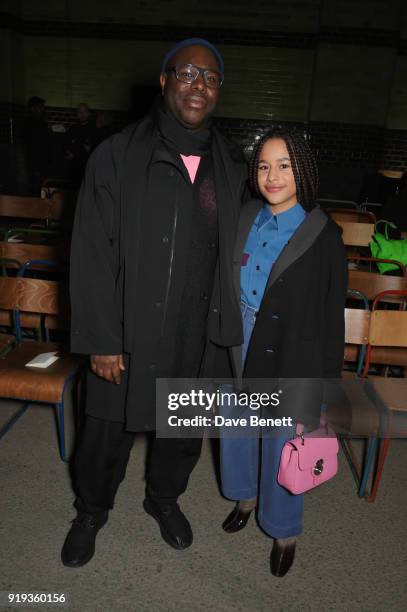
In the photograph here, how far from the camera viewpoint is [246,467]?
2.01 m

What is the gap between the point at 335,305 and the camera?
1.62m

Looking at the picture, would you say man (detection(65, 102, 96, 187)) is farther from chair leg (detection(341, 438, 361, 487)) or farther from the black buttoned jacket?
the black buttoned jacket

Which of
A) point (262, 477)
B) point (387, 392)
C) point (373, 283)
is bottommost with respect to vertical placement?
point (262, 477)

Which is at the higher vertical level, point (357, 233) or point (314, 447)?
point (357, 233)

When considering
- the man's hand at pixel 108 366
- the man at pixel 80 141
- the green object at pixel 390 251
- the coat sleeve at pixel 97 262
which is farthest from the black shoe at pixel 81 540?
the man at pixel 80 141

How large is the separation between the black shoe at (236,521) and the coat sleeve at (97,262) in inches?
39.9

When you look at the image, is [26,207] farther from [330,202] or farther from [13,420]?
[330,202]

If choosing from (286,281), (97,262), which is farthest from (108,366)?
(286,281)

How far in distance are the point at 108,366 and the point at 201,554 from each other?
0.95 meters

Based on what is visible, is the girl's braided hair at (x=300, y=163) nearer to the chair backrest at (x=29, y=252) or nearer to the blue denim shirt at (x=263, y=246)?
the blue denim shirt at (x=263, y=246)

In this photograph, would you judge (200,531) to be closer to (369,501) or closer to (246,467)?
(246,467)

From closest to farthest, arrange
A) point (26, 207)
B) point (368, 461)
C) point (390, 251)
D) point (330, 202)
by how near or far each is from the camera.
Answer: point (368, 461) → point (390, 251) → point (26, 207) → point (330, 202)

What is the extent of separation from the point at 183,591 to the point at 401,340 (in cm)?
156

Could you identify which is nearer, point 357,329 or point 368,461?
point 368,461
